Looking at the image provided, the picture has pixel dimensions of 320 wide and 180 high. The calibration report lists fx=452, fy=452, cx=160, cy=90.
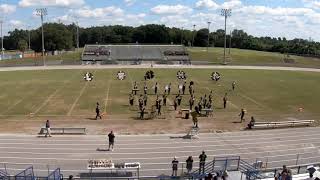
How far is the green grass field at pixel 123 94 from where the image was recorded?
140 ft

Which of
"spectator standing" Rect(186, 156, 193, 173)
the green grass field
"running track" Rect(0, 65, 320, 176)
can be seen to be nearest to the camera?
"spectator standing" Rect(186, 156, 193, 173)

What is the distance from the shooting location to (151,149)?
2945 cm

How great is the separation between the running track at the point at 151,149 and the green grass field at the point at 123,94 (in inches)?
271

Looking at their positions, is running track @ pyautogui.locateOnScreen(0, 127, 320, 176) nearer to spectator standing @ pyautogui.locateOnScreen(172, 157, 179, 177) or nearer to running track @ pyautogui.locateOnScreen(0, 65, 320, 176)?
running track @ pyautogui.locateOnScreen(0, 65, 320, 176)

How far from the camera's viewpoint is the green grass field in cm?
4272

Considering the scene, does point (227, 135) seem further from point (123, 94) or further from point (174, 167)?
point (123, 94)

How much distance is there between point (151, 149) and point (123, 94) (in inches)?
993

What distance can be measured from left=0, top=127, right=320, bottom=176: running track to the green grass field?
6893 millimetres

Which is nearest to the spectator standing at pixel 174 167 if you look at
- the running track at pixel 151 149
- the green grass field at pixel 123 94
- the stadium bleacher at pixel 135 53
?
the running track at pixel 151 149

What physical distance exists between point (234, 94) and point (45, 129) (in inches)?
1140

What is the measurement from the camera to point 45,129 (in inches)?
1302

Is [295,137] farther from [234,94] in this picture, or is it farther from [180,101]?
[234,94]

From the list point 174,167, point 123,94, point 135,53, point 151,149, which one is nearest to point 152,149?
point 151,149

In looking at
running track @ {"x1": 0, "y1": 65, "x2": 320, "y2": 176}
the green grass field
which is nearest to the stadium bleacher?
the green grass field
